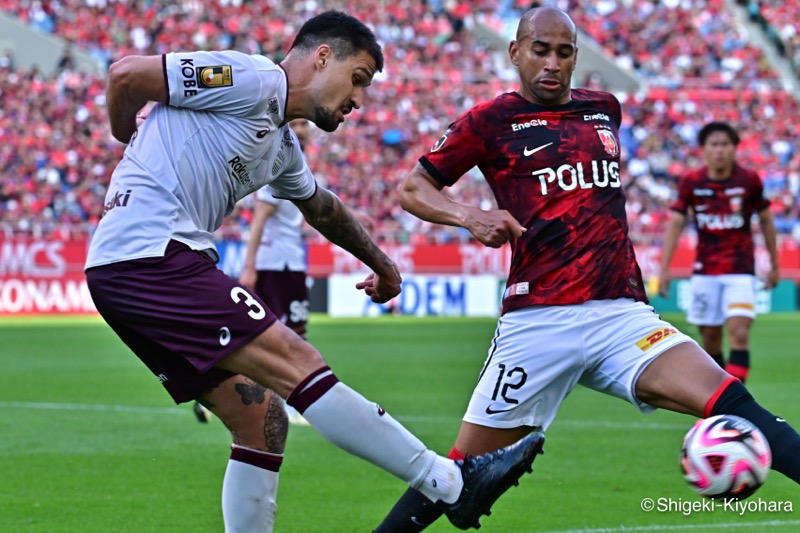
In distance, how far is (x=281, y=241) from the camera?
11.6 m

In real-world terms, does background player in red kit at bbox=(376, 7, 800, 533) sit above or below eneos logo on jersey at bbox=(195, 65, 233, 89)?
below

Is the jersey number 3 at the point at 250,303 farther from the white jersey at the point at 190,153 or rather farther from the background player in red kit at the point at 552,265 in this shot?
the background player in red kit at the point at 552,265

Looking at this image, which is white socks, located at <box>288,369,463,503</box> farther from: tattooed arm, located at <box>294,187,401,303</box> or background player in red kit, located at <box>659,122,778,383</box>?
background player in red kit, located at <box>659,122,778,383</box>

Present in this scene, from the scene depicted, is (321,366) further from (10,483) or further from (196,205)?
(10,483)

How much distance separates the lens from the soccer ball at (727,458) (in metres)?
5.26

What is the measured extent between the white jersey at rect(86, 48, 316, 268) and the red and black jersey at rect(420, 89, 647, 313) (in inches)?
43.3

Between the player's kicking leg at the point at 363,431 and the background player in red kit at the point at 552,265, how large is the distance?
800 millimetres

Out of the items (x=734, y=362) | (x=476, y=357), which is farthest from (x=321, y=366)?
(x=476, y=357)

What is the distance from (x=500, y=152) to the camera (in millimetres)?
5977

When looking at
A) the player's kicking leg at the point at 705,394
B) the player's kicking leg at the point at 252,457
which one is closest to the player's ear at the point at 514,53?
the player's kicking leg at the point at 705,394

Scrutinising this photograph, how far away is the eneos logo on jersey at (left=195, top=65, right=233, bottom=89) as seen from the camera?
16.5 ft

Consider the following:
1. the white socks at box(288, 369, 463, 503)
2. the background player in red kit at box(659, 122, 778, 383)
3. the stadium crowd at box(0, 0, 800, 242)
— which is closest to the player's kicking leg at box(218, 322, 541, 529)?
the white socks at box(288, 369, 463, 503)

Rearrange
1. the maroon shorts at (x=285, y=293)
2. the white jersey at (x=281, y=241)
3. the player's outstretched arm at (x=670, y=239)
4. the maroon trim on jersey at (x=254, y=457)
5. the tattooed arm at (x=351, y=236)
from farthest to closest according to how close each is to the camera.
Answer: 1. the player's outstretched arm at (x=670, y=239)
2. the white jersey at (x=281, y=241)
3. the maroon shorts at (x=285, y=293)
4. the tattooed arm at (x=351, y=236)
5. the maroon trim on jersey at (x=254, y=457)

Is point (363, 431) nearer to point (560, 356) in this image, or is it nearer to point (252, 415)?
point (252, 415)
